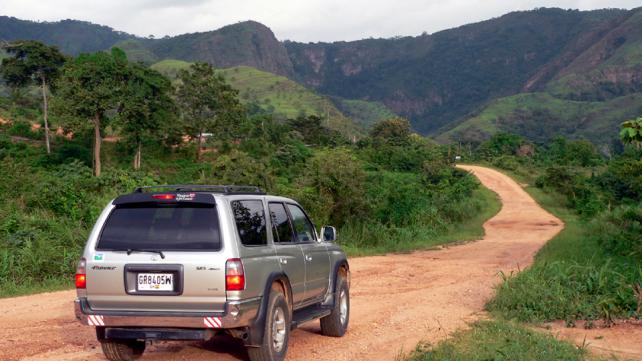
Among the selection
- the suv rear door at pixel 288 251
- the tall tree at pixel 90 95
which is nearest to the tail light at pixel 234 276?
the suv rear door at pixel 288 251

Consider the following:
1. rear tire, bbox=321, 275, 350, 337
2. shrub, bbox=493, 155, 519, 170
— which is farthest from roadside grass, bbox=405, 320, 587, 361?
shrub, bbox=493, 155, 519, 170

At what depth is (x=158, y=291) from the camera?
20.5 feet

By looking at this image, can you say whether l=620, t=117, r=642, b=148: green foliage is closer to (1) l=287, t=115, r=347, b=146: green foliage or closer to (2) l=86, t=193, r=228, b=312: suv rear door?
(2) l=86, t=193, r=228, b=312: suv rear door

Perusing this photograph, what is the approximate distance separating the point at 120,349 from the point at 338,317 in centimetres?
285

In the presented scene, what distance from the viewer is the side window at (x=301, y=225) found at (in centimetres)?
809

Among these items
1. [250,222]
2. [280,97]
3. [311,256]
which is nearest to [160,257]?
[250,222]

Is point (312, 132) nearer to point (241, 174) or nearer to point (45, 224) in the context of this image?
point (241, 174)

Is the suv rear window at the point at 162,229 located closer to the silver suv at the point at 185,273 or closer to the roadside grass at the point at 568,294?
the silver suv at the point at 185,273

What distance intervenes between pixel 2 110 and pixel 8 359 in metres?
63.0

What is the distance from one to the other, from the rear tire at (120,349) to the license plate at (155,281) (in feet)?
3.76

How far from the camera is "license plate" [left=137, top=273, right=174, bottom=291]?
6.25 metres

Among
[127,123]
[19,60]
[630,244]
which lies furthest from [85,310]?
[19,60]

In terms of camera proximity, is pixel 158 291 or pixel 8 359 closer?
pixel 158 291

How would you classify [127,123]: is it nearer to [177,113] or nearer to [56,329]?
[177,113]
